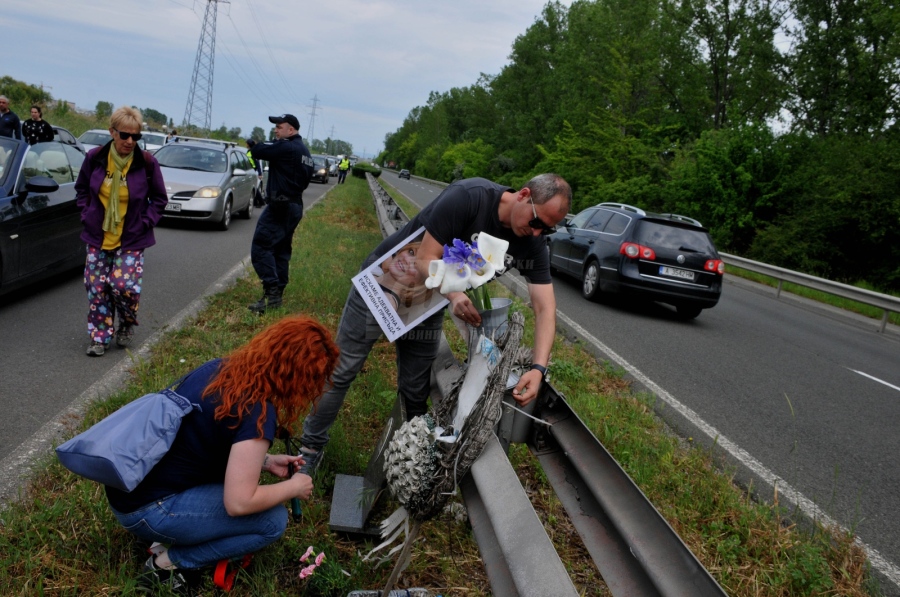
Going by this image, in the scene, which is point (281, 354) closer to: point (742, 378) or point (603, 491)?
point (603, 491)

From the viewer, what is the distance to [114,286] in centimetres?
595

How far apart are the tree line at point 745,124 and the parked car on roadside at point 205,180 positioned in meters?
16.3

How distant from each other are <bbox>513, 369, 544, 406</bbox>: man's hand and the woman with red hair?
73cm

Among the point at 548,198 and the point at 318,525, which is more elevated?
the point at 548,198

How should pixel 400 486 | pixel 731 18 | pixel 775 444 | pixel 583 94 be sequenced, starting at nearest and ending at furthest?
pixel 400 486
pixel 775 444
pixel 731 18
pixel 583 94

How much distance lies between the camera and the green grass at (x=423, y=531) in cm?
299

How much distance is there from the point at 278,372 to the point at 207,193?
12.8 m

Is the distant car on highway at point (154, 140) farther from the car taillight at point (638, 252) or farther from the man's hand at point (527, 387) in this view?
the man's hand at point (527, 387)

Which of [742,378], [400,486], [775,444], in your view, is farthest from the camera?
[742,378]

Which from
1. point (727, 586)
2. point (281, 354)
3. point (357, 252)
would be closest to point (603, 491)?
point (281, 354)

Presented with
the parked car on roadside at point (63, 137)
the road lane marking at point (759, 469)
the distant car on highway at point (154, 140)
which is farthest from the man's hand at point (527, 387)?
the distant car on highway at point (154, 140)

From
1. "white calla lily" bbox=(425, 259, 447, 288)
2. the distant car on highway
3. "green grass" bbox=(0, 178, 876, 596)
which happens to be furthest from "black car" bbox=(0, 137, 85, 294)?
the distant car on highway

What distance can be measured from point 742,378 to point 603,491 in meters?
6.24

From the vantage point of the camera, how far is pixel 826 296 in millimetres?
18938
